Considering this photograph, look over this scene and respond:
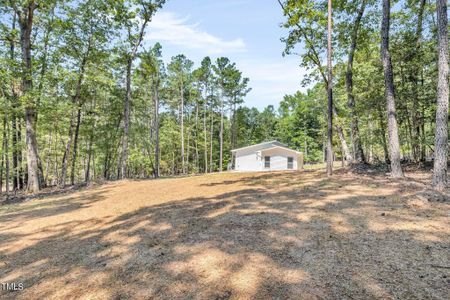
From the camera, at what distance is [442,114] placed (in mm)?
5723

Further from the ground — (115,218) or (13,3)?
(13,3)

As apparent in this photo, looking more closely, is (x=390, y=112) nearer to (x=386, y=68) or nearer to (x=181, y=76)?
(x=386, y=68)

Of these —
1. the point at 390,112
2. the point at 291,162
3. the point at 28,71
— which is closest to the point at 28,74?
the point at 28,71

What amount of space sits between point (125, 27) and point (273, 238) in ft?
52.0

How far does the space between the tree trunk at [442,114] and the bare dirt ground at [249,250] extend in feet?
2.01

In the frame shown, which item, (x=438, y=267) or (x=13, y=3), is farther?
(x=13, y=3)

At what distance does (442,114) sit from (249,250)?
575cm

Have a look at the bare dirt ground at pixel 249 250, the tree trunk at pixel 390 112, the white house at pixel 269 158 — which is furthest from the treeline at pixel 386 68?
the white house at pixel 269 158

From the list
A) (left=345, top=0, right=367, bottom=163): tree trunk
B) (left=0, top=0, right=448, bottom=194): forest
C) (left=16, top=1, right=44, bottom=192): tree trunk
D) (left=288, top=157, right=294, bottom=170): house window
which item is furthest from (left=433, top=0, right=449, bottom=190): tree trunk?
(left=288, top=157, right=294, bottom=170): house window

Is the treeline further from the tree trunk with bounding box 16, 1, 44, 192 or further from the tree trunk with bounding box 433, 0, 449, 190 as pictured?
the tree trunk with bounding box 16, 1, 44, 192

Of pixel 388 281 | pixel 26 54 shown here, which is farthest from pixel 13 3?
pixel 388 281

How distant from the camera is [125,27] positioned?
14914 millimetres

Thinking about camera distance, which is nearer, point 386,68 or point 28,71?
point 386,68

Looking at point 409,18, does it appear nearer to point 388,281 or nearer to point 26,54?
point 388,281
